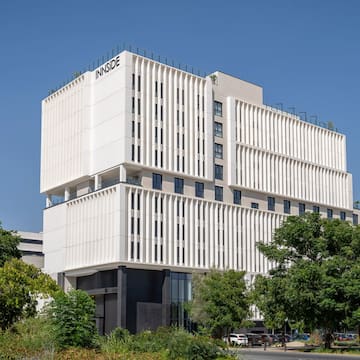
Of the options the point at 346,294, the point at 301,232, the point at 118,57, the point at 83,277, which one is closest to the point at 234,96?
the point at 118,57

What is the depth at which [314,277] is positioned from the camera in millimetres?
53031

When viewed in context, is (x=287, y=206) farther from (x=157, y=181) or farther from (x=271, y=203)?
(x=157, y=181)

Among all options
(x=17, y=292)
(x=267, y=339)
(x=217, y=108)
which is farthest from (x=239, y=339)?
(x=17, y=292)

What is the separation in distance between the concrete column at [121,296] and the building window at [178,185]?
1245 centimetres

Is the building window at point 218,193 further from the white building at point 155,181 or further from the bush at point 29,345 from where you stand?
the bush at point 29,345

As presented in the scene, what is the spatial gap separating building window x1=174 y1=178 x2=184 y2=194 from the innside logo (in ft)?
51.2

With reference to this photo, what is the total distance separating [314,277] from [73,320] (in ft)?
98.2

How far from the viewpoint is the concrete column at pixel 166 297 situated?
79062 millimetres

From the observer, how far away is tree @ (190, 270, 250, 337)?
72.5 meters

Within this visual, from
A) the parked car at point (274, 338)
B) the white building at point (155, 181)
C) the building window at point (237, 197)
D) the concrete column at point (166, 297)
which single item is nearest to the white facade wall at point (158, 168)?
the white building at point (155, 181)

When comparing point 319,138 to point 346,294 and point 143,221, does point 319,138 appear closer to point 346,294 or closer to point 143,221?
point 143,221

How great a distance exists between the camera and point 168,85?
274ft

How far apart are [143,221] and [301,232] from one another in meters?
25.3

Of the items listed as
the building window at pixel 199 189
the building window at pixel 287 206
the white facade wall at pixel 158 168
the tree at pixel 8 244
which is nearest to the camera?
the tree at pixel 8 244
